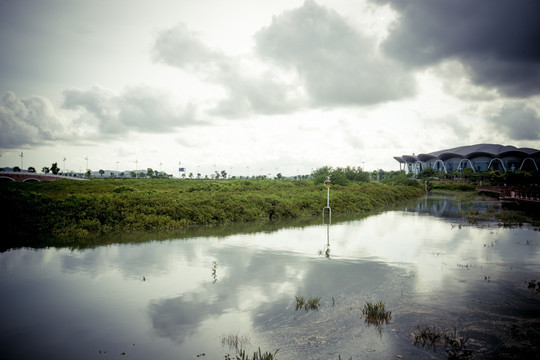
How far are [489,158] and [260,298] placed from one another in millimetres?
147295

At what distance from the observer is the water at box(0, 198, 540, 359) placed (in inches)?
312

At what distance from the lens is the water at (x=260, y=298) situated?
792cm

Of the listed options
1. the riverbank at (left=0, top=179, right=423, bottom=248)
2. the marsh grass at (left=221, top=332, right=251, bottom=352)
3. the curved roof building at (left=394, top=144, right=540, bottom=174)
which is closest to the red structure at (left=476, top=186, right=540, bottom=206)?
the riverbank at (left=0, top=179, right=423, bottom=248)

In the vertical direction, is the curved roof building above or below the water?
above

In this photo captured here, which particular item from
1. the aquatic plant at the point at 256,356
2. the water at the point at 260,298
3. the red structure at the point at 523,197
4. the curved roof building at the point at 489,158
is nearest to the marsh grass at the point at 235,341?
the water at the point at 260,298

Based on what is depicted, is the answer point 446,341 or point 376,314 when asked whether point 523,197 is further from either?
point 446,341

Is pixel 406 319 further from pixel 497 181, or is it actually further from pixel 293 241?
pixel 497 181

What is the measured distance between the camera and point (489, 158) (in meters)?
131

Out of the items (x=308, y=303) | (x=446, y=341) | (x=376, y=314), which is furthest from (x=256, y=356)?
(x=446, y=341)

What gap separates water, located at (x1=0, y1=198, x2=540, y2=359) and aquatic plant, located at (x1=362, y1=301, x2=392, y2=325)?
8.5 inches

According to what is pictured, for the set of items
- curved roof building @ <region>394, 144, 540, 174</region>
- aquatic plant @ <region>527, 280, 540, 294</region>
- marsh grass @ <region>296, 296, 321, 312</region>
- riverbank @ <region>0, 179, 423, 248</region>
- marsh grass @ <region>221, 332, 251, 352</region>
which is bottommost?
marsh grass @ <region>221, 332, 251, 352</region>

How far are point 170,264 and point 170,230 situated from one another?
30.0 feet

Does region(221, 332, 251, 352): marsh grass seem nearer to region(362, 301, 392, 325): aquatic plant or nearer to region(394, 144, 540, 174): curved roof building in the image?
region(362, 301, 392, 325): aquatic plant

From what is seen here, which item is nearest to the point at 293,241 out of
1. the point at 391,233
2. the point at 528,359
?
the point at 391,233
